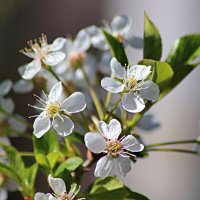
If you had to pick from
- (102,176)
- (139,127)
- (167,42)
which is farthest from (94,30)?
(167,42)

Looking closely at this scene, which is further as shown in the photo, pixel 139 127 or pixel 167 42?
pixel 167 42

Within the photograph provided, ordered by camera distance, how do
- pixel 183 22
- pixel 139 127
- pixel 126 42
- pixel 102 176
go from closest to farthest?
1. pixel 102 176
2. pixel 126 42
3. pixel 139 127
4. pixel 183 22

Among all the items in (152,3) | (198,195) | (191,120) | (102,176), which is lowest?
(198,195)

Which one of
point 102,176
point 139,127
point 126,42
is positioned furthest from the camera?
point 139,127

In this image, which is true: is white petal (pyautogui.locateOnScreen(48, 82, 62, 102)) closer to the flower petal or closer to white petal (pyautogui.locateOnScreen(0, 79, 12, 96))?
the flower petal

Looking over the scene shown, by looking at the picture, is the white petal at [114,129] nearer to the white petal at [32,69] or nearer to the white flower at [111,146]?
the white flower at [111,146]

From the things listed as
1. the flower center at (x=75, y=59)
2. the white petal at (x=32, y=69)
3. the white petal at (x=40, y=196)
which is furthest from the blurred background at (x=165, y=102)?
the white petal at (x=40, y=196)

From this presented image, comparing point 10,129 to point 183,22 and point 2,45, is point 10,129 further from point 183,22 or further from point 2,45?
point 2,45

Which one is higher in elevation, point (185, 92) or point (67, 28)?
point (67, 28)
